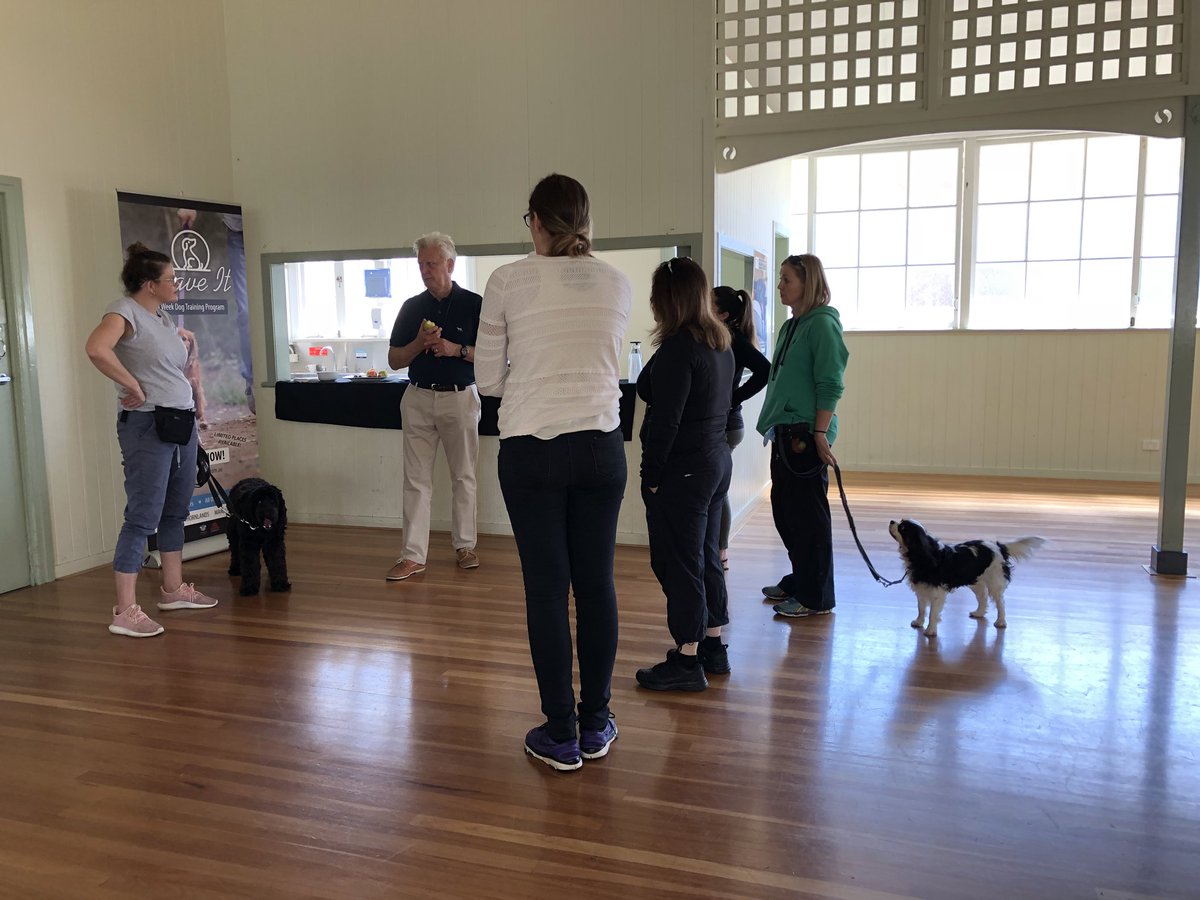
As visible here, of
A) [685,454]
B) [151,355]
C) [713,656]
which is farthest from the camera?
[151,355]

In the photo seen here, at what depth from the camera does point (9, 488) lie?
4.29 metres

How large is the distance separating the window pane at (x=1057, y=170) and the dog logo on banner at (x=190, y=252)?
626 centimetres

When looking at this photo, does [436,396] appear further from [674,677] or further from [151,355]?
[674,677]

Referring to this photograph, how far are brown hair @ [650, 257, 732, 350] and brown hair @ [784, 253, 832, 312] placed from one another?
3.32ft

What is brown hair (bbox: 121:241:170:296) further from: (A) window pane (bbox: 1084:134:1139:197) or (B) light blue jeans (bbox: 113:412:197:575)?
(A) window pane (bbox: 1084:134:1139:197)

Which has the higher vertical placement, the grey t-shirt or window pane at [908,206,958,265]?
window pane at [908,206,958,265]

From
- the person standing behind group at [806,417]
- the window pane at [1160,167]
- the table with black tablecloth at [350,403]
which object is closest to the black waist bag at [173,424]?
the table with black tablecloth at [350,403]

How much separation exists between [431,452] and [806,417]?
78.8 inches

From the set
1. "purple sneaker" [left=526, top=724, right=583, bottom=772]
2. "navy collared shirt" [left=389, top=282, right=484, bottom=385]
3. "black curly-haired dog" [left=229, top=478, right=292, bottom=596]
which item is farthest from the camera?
"navy collared shirt" [left=389, top=282, right=484, bottom=385]

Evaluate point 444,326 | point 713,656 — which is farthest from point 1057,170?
point 713,656

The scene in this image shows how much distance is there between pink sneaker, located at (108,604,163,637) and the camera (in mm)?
3635

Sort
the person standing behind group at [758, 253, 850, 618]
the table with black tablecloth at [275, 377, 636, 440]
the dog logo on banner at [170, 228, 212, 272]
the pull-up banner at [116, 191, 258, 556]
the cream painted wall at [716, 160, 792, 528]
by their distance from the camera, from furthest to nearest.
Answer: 1. the table with black tablecloth at [275, 377, 636, 440]
2. the cream painted wall at [716, 160, 792, 528]
3. the dog logo on banner at [170, 228, 212, 272]
4. the pull-up banner at [116, 191, 258, 556]
5. the person standing behind group at [758, 253, 850, 618]

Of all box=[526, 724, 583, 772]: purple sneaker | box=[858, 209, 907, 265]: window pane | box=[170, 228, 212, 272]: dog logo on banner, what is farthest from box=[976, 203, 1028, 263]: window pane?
box=[526, 724, 583, 772]: purple sneaker

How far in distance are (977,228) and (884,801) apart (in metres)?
6.42
